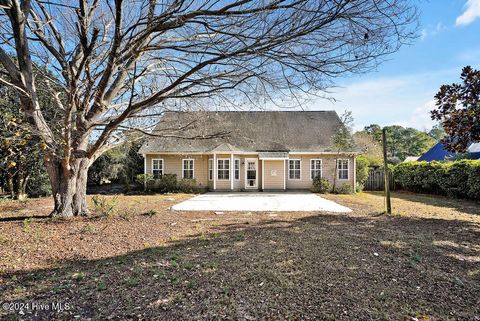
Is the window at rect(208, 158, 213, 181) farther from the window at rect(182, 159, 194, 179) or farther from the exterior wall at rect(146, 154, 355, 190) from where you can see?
the window at rect(182, 159, 194, 179)

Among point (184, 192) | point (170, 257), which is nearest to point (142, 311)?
point (170, 257)

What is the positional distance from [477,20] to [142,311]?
8.22m

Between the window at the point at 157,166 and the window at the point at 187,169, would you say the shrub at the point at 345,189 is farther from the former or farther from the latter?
the window at the point at 157,166

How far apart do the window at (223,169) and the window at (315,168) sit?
5.53 metres

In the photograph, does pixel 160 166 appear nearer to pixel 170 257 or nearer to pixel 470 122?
pixel 170 257

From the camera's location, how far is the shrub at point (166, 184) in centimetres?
1656

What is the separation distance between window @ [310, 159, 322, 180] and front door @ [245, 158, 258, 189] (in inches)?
144

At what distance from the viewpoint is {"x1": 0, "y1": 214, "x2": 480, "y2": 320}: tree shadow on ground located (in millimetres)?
2727

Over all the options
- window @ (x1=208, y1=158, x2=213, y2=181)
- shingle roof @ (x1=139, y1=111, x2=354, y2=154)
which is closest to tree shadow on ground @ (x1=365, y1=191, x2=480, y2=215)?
shingle roof @ (x1=139, y1=111, x2=354, y2=154)

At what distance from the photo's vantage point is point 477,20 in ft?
18.4

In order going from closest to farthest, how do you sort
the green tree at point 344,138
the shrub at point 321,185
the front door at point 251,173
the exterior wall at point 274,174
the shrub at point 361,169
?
the green tree at point 344,138 → the shrub at point 321,185 → the exterior wall at point 274,174 → the front door at point 251,173 → the shrub at point 361,169

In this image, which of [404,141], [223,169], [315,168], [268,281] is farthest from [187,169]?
[404,141]

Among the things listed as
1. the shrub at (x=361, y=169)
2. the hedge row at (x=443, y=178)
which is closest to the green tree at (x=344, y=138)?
the shrub at (x=361, y=169)

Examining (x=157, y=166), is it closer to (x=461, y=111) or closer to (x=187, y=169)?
(x=187, y=169)
